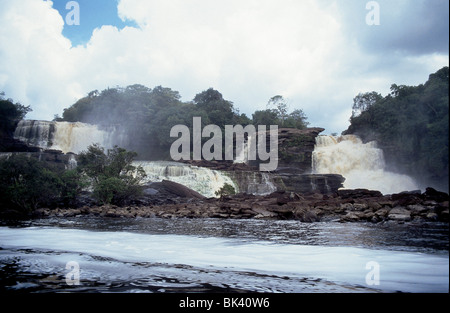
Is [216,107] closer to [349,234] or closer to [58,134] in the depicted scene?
[58,134]

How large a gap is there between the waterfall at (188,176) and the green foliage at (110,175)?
14.9ft

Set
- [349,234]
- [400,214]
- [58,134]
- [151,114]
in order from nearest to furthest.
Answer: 1. [349,234]
2. [400,214]
3. [58,134]
4. [151,114]

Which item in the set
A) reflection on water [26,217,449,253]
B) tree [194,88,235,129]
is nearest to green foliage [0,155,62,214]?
reflection on water [26,217,449,253]

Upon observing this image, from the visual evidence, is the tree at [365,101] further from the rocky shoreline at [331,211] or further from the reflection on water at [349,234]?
the reflection on water at [349,234]

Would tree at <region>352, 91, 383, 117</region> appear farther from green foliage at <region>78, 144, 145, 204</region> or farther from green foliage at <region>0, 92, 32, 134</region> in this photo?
green foliage at <region>0, 92, 32, 134</region>

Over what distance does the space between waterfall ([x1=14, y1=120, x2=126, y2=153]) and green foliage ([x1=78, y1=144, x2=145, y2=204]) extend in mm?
12560

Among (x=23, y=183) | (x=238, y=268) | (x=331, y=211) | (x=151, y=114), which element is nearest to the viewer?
(x=238, y=268)

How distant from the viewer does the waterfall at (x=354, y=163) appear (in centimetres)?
2320

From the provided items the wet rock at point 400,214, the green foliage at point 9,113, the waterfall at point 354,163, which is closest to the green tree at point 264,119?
the waterfall at point 354,163

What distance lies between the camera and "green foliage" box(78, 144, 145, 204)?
14305mm

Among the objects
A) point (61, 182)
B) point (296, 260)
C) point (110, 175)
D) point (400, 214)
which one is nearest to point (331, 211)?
point (400, 214)

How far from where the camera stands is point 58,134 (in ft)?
96.3

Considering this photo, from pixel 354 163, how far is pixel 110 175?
18.9 metres
